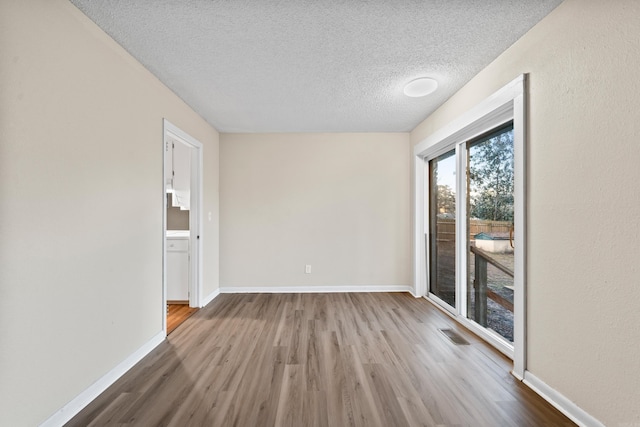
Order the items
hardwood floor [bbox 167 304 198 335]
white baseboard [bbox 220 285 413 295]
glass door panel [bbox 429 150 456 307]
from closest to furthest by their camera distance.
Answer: hardwood floor [bbox 167 304 198 335] < glass door panel [bbox 429 150 456 307] < white baseboard [bbox 220 285 413 295]

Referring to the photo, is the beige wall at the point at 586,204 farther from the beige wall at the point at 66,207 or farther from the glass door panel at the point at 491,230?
the beige wall at the point at 66,207

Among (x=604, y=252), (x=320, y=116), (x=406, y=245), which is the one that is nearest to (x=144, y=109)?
(x=320, y=116)

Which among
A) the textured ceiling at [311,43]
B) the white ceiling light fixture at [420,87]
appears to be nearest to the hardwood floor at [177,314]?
the textured ceiling at [311,43]

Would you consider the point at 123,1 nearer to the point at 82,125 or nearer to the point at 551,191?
the point at 82,125

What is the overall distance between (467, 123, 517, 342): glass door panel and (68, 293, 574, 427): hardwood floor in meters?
0.33

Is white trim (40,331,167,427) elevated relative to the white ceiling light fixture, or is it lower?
lower

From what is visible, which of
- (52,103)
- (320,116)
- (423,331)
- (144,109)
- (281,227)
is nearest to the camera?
(52,103)

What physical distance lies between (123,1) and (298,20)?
1.04 m

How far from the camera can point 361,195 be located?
4.33 m

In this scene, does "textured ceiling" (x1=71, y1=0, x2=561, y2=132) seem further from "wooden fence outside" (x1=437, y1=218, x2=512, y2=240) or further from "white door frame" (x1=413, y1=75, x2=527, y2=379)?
"wooden fence outside" (x1=437, y1=218, x2=512, y2=240)

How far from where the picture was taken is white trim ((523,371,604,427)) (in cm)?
153

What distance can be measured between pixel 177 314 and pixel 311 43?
3.28 metres

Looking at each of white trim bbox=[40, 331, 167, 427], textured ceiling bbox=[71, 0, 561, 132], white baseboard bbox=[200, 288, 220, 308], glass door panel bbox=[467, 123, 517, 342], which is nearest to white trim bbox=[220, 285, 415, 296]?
white baseboard bbox=[200, 288, 220, 308]

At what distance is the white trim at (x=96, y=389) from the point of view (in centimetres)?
158
